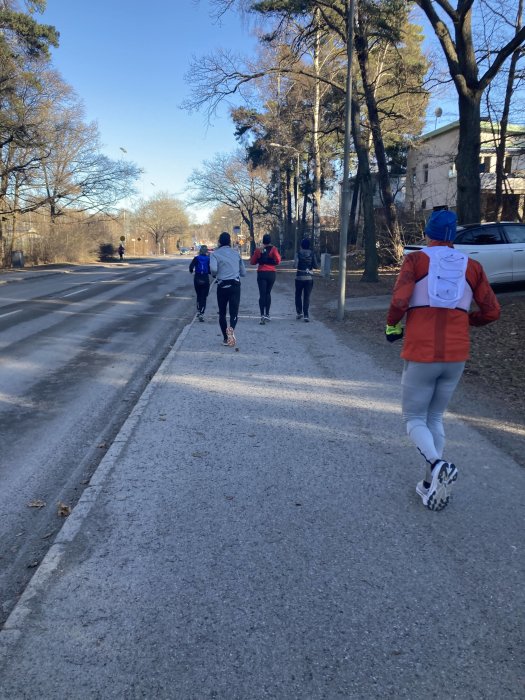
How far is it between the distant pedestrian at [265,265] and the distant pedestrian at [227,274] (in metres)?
1.38

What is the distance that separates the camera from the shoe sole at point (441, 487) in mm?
3498

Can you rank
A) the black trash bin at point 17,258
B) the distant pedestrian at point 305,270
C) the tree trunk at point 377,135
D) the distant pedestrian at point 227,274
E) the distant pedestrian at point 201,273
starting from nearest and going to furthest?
1. the distant pedestrian at point 227,274
2. the distant pedestrian at point 305,270
3. the distant pedestrian at point 201,273
4. the tree trunk at point 377,135
5. the black trash bin at point 17,258

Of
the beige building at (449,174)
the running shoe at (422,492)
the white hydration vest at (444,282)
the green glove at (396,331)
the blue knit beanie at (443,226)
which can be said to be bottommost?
the running shoe at (422,492)

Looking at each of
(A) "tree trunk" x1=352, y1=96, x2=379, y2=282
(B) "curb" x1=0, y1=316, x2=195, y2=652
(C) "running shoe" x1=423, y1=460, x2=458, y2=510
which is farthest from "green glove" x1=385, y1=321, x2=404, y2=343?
(A) "tree trunk" x1=352, y1=96, x2=379, y2=282

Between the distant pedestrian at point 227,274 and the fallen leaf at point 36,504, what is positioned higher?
the distant pedestrian at point 227,274

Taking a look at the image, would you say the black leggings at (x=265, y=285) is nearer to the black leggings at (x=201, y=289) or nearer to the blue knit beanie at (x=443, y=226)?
the black leggings at (x=201, y=289)

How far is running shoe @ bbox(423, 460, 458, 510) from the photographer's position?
11.5 feet

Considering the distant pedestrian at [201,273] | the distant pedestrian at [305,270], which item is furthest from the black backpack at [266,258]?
the distant pedestrian at [201,273]

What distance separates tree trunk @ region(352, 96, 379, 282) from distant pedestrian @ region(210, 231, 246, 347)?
1106 cm

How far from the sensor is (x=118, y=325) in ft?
40.5

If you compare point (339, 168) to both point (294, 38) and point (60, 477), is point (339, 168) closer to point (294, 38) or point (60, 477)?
point (294, 38)

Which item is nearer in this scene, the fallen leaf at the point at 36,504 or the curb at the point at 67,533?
the curb at the point at 67,533

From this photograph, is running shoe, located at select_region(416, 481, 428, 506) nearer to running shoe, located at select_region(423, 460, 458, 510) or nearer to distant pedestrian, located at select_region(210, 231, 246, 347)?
running shoe, located at select_region(423, 460, 458, 510)

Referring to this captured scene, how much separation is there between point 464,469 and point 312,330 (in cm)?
722
